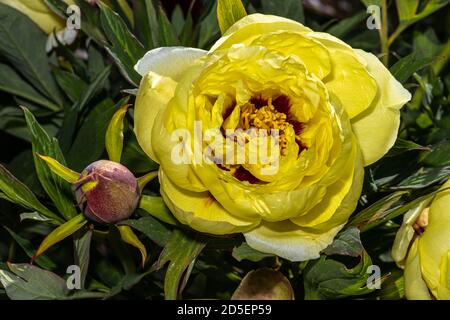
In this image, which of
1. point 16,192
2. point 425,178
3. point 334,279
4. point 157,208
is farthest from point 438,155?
point 16,192

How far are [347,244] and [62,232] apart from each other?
22cm

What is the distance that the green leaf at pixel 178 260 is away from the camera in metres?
0.69

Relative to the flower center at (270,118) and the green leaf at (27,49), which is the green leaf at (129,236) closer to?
the flower center at (270,118)

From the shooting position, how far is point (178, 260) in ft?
2.28

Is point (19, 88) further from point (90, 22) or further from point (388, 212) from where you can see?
point (388, 212)

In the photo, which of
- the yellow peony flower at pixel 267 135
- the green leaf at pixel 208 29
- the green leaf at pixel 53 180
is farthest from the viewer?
the green leaf at pixel 208 29

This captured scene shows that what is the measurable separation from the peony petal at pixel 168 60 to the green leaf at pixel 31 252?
0.73ft

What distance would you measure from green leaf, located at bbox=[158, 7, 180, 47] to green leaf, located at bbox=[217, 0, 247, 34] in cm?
10

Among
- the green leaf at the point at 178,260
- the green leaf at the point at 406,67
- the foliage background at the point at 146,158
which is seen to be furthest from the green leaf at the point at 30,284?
the green leaf at the point at 406,67

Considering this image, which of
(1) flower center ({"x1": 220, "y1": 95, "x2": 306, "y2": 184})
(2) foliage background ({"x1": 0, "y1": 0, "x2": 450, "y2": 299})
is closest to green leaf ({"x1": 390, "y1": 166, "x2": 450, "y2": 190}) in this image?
(2) foliage background ({"x1": 0, "y1": 0, "x2": 450, "y2": 299})

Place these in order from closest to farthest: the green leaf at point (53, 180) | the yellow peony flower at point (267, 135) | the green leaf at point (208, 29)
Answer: the yellow peony flower at point (267, 135) < the green leaf at point (53, 180) < the green leaf at point (208, 29)

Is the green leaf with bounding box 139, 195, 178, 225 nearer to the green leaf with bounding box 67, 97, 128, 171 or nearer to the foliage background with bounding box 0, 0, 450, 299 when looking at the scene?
the foliage background with bounding box 0, 0, 450, 299

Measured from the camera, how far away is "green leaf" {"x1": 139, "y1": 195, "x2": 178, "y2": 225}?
2.35ft
